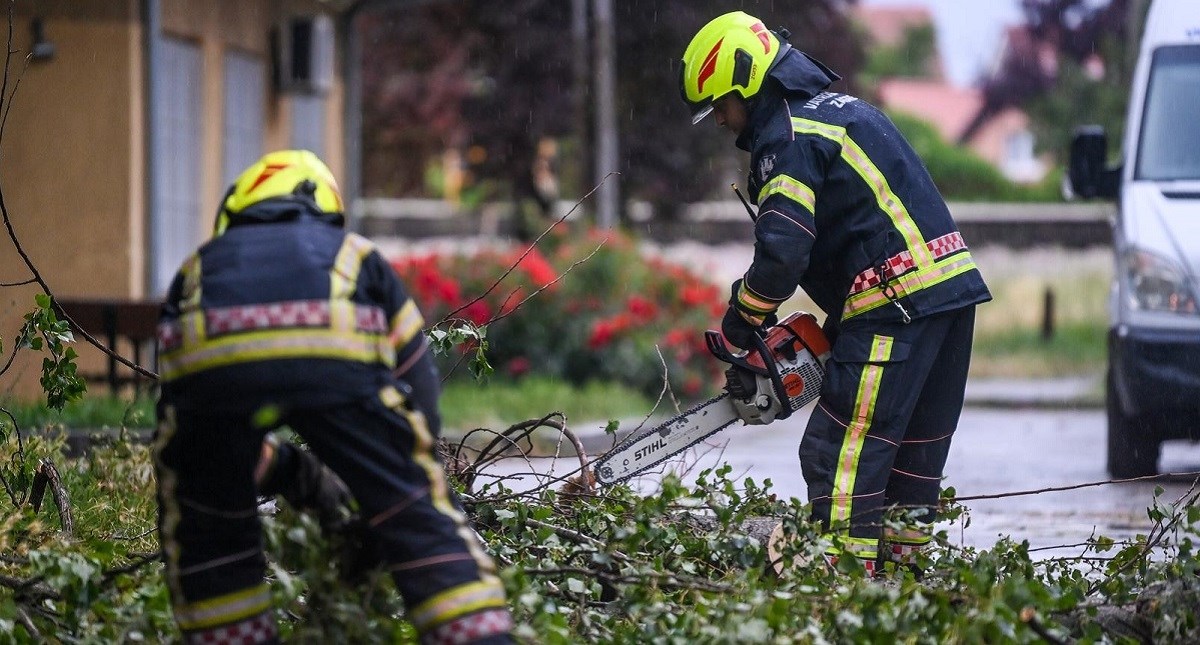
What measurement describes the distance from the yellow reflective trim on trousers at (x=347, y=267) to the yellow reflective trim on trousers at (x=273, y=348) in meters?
0.09

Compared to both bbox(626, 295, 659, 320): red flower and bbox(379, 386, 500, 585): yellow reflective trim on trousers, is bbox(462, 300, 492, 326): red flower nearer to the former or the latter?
bbox(626, 295, 659, 320): red flower

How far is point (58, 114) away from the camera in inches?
431

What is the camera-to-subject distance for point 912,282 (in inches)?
208

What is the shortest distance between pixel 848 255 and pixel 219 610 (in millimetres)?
2357

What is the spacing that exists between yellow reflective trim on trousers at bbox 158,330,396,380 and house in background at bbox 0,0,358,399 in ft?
19.0

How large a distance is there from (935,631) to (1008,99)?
44.3 metres

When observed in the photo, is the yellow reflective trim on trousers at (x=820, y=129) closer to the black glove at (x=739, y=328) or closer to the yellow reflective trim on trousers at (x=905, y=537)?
the black glove at (x=739, y=328)

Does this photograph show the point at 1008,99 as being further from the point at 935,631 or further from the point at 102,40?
the point at 935,631

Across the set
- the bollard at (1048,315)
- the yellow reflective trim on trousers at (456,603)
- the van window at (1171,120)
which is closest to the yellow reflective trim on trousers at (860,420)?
the yellow reflective trim on trousers at (456,603)

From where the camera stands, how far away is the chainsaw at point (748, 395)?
5.32 metres

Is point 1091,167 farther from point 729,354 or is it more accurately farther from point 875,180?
point 729,354

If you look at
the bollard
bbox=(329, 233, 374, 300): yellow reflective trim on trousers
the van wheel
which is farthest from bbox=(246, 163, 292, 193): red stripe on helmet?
the bollard

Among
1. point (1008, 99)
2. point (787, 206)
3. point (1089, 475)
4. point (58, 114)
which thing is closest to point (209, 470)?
point (787, 206)

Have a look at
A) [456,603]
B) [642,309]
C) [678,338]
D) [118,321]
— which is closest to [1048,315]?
[642,309]
